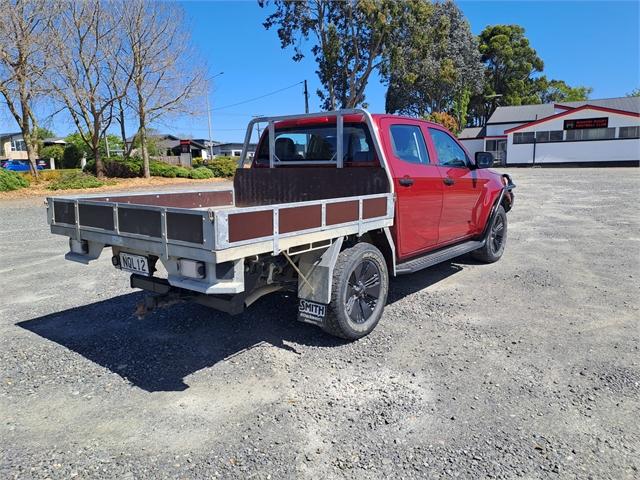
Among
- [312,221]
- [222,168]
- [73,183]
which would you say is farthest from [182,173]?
[312,221]

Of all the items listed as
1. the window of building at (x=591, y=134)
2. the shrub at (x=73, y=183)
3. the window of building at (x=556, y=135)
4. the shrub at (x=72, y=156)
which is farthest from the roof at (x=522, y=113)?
the shrub at (x=73, y=183)

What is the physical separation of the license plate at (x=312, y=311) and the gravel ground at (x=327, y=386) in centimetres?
31

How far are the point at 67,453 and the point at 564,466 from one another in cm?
279

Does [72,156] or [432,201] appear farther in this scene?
[72,156]

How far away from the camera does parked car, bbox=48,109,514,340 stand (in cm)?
338

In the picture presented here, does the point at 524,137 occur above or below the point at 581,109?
below

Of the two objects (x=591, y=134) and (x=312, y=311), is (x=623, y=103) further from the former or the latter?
(x=312, y=311)

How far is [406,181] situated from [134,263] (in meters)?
2.67

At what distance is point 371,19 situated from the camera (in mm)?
29906

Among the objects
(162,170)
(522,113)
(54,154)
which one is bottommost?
(162,170)

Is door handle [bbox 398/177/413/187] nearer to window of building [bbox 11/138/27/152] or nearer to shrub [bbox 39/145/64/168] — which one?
shrub [bbox 39/145/64/168]

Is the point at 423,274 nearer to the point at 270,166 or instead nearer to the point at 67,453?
the point at 270,166

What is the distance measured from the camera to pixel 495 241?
752cm

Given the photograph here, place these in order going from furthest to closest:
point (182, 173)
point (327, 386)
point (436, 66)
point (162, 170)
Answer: point (436, 66), point (182, 173), point (162, 170), point (327, 386)
